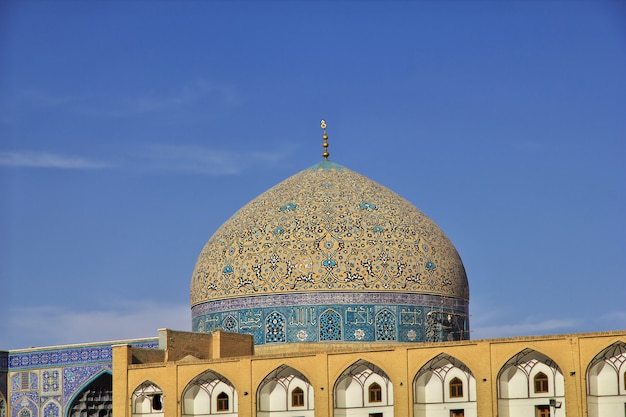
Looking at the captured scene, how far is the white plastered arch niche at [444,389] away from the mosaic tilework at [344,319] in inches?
90.3

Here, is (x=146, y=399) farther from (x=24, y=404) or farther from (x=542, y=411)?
(x=542, y=411)

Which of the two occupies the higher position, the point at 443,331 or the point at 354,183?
the point at 354,183

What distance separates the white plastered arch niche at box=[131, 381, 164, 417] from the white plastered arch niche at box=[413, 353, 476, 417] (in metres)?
4.80

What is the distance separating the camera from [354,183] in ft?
80.3

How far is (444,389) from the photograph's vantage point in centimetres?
2042

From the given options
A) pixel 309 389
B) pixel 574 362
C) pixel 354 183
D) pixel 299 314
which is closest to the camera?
pixel 574 362

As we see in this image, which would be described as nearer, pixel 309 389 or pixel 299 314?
pixel 309 389

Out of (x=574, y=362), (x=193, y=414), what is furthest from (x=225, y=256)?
(x=574, y=362)

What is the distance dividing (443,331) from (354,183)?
10.8 feet

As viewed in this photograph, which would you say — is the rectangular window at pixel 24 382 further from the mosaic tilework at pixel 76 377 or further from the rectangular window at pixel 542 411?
the rectangular window at pixel 542 411

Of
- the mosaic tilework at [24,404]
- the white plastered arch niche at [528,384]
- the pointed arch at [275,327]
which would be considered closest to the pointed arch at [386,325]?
the pointed arch at [275,327]

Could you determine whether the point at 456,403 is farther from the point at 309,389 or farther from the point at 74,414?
the point at 74,414

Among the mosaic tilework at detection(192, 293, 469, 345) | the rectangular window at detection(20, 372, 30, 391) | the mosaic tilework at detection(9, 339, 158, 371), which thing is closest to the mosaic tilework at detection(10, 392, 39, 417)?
the rectangular window at detection(20, 372, 30, 391)

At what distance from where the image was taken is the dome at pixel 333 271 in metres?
22.9
